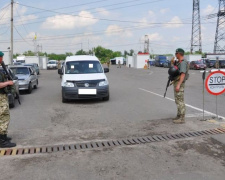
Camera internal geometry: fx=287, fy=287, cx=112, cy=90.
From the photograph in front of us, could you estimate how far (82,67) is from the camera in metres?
12.0

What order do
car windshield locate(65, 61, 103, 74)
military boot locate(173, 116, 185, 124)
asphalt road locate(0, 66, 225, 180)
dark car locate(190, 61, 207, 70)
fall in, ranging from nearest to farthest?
1. asphalt road locate(0, 66, 225, 180)
2. military boot locate(173, 116, 185, 124)
3. car windshield locate(65, 61, 103, 74)
4. dark car locate(190, 61, 207, 70)

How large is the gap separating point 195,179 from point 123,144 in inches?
76.3

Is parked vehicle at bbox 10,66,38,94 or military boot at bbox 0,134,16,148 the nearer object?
military boot at bbox 0,134,16,148

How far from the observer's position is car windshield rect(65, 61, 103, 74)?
1188 cm

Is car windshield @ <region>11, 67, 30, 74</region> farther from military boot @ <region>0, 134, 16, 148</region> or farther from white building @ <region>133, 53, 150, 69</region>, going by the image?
white building @ <region>133, 53, 150, 69</region>

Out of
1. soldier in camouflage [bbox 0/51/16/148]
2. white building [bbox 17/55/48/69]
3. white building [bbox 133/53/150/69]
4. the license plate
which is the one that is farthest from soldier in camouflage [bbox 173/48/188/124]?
white building [bbox 133/53/150/69]

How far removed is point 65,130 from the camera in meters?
6.87

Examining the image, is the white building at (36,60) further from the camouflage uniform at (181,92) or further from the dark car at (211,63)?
the camouflage uniform at (181,92)

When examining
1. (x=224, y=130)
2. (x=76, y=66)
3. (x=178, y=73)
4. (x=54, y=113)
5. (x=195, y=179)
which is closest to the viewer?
(x=195, y=179)

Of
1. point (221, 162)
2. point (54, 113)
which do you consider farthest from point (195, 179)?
point (54, 113)

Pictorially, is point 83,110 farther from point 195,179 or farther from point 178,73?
point 195,179

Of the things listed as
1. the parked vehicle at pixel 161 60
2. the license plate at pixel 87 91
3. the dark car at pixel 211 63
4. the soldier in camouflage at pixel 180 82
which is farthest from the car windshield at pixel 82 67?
the parked vehicle at pixel 161 60

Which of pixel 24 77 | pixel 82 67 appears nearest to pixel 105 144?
pixel 82 67

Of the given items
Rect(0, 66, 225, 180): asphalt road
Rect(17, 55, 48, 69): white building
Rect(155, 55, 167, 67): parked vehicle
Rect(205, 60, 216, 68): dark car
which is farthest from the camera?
Rect(155, 55, 167, 67): parked vehicle
